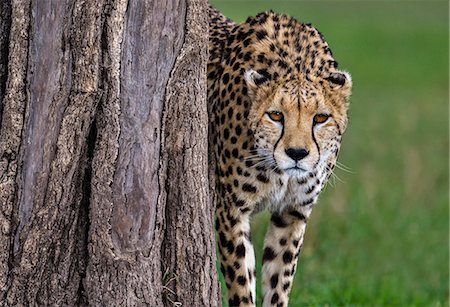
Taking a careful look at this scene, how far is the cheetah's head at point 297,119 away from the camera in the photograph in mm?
4180

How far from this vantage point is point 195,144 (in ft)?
12.8

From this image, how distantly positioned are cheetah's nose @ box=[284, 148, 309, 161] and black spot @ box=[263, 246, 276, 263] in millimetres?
788

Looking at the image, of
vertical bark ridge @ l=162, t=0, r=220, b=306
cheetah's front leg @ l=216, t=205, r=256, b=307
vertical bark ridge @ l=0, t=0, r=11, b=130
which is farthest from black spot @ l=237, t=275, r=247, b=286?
vertical bark ridge @ l=0, t=0, r=11, b=130

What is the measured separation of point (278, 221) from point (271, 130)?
68 cm

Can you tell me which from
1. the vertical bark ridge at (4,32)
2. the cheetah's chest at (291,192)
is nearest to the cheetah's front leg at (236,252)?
the cheetah's chest at (291,192)

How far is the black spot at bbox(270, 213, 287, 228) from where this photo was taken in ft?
15.6

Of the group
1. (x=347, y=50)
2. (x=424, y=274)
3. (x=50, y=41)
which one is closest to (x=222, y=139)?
(x=50, y=41)

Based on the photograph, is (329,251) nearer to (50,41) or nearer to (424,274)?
(424,274)

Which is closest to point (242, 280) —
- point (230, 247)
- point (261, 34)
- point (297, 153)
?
point (230, 247)

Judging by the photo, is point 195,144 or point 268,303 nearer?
point 195,144

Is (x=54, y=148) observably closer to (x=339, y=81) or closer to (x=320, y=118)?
(x=320, y=118)

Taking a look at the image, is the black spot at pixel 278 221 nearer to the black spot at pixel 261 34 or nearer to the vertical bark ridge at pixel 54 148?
the black spot at pixel 261 34

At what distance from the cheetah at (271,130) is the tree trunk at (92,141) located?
515 mm

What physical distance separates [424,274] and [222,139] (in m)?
3.75
